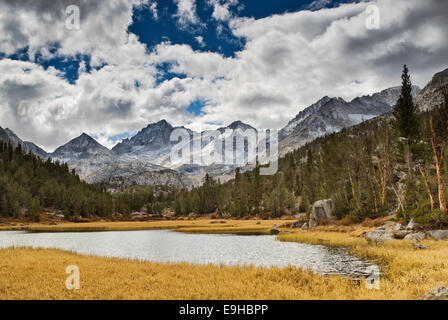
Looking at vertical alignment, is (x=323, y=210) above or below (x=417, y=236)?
above

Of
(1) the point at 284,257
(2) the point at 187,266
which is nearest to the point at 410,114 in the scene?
(1) the point at 284,257

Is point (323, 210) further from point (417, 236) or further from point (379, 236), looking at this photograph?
point (417, 236)

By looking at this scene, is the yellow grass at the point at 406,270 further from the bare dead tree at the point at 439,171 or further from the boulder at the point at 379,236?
the bare dead tree at the point at 439,171

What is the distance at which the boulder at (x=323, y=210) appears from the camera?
59.1 metres

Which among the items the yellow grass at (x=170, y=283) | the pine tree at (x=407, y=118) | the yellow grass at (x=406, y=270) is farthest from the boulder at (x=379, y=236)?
the yellow grass at (x=170, y=283)

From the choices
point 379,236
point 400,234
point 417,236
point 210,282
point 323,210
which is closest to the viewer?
point 210,282

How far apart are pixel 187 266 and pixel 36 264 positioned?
10638mm

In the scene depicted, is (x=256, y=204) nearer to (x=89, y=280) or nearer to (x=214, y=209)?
(x=214, y=209)

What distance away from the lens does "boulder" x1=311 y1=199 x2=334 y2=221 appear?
59.1 m

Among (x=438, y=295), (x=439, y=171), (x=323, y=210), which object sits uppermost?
(x=439, y=171)

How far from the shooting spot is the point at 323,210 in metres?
60.0

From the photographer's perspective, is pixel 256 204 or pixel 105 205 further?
pixel 105 205

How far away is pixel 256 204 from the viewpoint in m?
126

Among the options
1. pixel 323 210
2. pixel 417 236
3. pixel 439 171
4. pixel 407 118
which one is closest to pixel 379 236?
pixel 417 236
